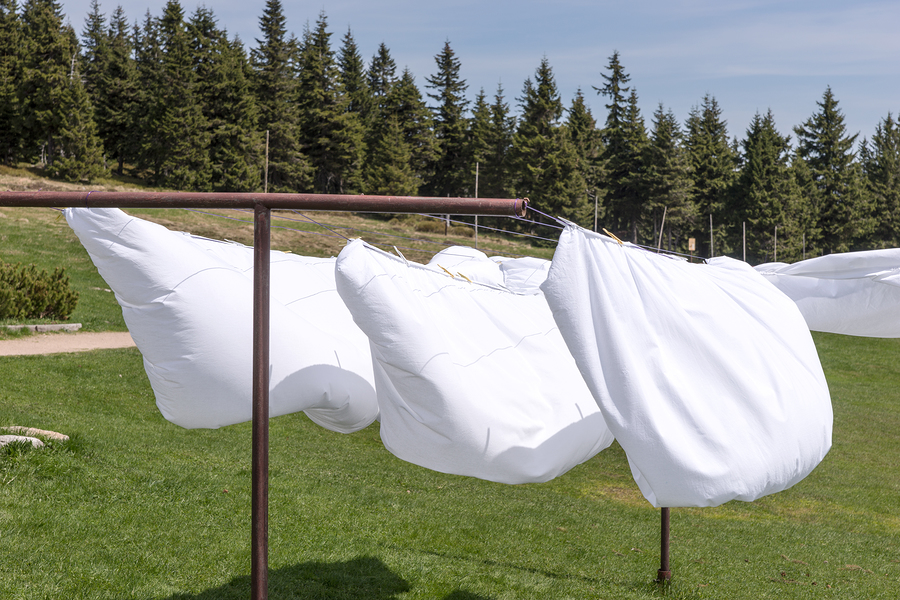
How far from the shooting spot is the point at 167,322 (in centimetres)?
264

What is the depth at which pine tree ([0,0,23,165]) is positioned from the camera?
1465 inches

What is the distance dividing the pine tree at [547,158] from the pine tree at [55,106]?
2261 cm

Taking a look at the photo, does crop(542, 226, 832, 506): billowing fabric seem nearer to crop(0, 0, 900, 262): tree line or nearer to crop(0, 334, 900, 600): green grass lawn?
crop(0, 334, 900, 600): green grass lawn

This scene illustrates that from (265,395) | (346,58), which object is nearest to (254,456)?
(265,395)

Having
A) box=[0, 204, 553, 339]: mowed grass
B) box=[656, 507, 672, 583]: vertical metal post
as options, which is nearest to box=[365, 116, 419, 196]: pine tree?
box=[0, 204, 553, 339]: mowed grass

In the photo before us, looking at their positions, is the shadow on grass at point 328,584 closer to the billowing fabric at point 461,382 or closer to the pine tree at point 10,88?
the billowing fabric at point 461,382

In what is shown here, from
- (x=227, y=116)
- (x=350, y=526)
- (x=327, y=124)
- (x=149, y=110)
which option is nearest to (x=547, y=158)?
(x=327, y=124)

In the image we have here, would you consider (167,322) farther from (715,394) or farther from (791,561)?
(791,561)

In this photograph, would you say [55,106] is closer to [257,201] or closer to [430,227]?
[430,227]

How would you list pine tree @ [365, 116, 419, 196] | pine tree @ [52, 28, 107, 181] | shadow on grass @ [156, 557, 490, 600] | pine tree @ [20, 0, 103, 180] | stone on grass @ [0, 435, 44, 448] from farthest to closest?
pine tree @ [365, 116, 419, 196], pine tree @ [20, 0, 103, 180], pine tree @ [52, 28, 107, 181], stone on grass @ [0, 435, 44, 448], shadow on grass @ [156, 557, 490, 600]

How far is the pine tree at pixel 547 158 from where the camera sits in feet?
132

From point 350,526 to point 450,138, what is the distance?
1676 inches

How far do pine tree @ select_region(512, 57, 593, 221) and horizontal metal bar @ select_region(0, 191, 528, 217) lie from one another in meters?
37.6

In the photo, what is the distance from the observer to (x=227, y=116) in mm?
39500
